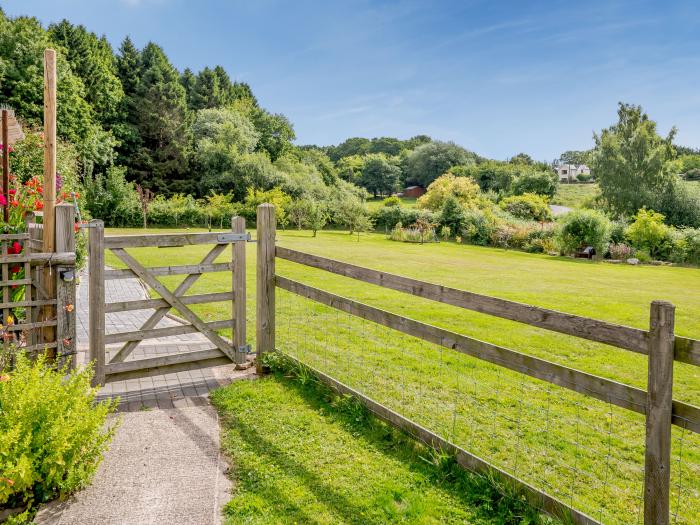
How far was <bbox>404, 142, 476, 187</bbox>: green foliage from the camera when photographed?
84625 mm

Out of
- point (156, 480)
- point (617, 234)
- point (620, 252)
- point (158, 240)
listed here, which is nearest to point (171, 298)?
point (158, 240)

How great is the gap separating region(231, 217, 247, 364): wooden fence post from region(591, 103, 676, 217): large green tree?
4298 centimetres

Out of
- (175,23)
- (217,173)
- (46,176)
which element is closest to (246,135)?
(217,173)

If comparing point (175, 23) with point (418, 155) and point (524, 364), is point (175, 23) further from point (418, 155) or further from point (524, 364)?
point (418, 155)

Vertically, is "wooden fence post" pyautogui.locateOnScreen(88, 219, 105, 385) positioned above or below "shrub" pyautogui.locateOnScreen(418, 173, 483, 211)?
below

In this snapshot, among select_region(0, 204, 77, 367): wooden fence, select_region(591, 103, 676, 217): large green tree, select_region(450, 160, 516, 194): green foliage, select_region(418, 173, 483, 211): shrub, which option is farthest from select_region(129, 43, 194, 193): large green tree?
select_region(0, 204, 77, 367): wooden fence

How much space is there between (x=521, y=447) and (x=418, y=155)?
8729cm

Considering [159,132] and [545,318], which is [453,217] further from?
[545,318]

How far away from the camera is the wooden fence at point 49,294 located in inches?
161

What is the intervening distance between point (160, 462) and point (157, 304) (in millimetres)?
1877

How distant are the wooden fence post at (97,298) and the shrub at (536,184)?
62.0 m

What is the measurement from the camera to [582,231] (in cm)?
2541

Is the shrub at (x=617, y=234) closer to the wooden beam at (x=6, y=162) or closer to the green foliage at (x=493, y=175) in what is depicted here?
the wooden beam at (x=6, y=162)

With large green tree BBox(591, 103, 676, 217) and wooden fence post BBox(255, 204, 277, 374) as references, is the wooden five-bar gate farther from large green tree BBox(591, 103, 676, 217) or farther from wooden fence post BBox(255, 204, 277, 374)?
large green tree BBox(591, 103, 676, 217)
